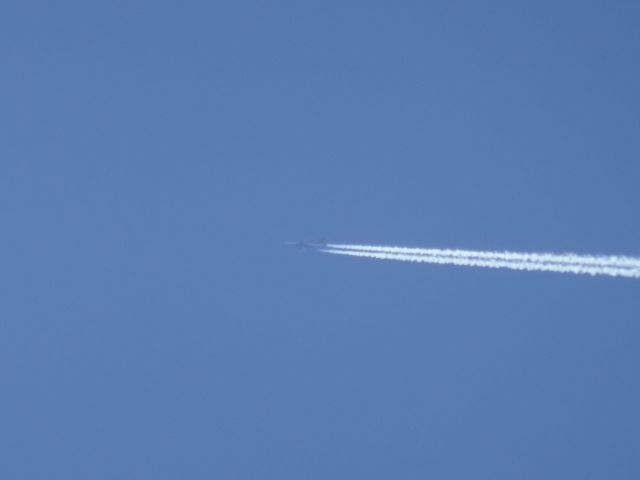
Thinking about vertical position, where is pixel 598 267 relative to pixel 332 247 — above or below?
below

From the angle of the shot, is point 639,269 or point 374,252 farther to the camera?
point 374,252

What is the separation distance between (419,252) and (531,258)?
2585 millimetres

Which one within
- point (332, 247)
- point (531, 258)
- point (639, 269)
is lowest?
point (639, 269)

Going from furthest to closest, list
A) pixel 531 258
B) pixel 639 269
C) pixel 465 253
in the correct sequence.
Result: pixel 465 253, pixel 531 258, pixel 639 269

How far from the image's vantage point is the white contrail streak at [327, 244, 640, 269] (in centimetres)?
1354

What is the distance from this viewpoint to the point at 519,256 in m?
16.1

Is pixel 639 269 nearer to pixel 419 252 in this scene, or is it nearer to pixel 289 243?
pixel 419 252

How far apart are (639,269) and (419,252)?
213 inches

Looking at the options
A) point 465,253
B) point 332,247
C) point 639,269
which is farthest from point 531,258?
point 332,247

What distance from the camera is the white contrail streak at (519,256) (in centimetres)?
1354

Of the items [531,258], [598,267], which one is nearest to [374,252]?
[531,258]

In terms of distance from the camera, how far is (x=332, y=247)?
696 inches

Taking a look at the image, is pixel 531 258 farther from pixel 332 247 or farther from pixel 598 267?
pixel 332 247

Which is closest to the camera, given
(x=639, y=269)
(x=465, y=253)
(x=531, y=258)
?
(x=639, y=269)
